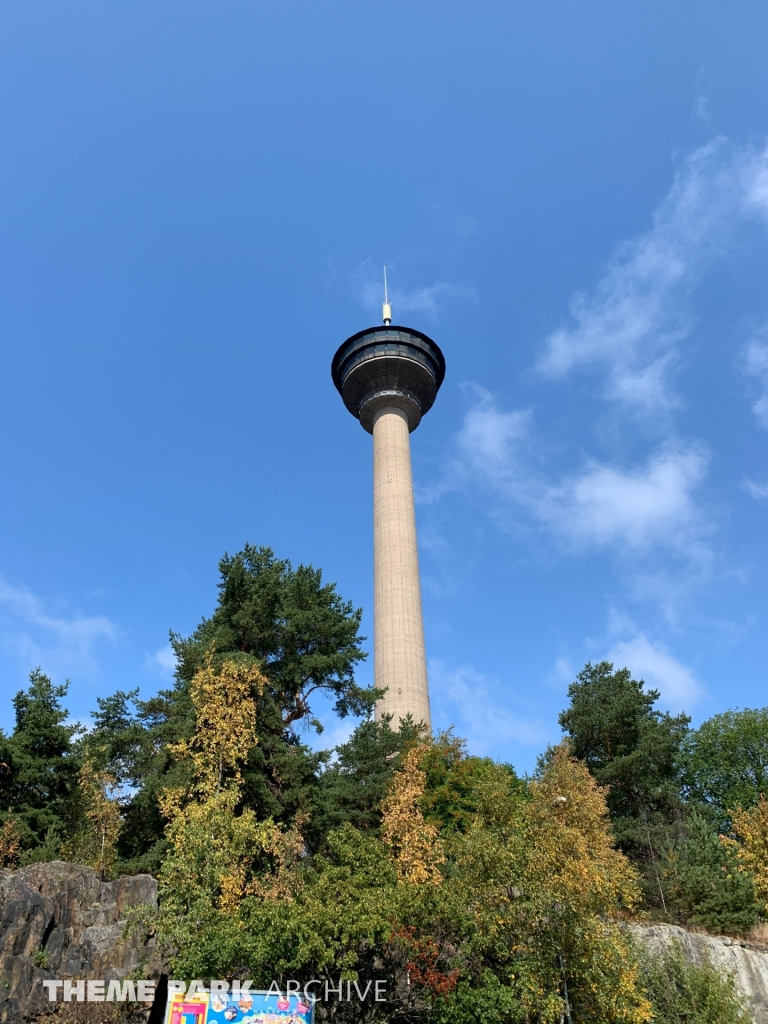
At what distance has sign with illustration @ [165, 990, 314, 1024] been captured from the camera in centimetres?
1042

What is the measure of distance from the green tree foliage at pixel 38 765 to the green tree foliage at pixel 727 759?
1487 inches

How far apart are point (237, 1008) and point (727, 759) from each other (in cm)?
4572

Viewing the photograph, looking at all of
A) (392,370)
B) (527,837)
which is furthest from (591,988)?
(392,370)

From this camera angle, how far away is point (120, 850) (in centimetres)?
3027

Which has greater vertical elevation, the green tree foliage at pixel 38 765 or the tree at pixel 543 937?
the green tree foliage at pixel 38 765

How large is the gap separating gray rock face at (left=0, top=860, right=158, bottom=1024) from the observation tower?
64.0 feet

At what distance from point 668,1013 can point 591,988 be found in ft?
19.8

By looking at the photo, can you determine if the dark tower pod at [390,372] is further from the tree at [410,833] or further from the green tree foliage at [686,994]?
the green tree foliage at [686,994]

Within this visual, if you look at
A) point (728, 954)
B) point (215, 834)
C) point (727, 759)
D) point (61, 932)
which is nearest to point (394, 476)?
point (727, 759)

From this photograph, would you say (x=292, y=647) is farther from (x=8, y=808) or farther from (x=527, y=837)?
(x=527, y=837)

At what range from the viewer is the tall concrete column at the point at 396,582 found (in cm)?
4434

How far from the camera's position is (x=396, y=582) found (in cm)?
4897

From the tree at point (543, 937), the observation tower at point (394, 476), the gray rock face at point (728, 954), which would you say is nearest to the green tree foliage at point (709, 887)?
the gray rock face at point (728, 954)

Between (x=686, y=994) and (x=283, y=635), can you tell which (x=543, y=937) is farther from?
(x=283, y=635)
